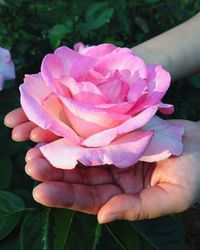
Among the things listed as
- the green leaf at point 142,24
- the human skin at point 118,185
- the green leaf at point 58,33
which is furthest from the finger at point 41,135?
the green leaf at point 142,24

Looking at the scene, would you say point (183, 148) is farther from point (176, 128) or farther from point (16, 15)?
point (16, 15)

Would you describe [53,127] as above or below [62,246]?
above

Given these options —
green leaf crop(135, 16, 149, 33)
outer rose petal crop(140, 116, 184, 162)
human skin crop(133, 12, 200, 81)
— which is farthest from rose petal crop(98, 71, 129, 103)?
green leaf crop(135, 16, 149, 33)

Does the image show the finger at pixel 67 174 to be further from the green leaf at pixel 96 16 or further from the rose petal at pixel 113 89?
the green leaf at pixel 96 16

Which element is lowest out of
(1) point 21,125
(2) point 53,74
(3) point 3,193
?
(3) point 3,193

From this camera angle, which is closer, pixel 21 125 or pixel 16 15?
pixel 21 125

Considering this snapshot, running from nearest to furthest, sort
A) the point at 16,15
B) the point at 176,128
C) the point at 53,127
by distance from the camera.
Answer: the point at 53,127, the point at 176,128, the point at 16,15

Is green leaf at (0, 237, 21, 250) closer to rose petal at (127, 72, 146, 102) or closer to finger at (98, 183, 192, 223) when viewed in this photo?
finger at (98, 183, 192, 223)

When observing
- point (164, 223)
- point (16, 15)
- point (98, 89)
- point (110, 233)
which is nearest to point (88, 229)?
point (110, 233)
